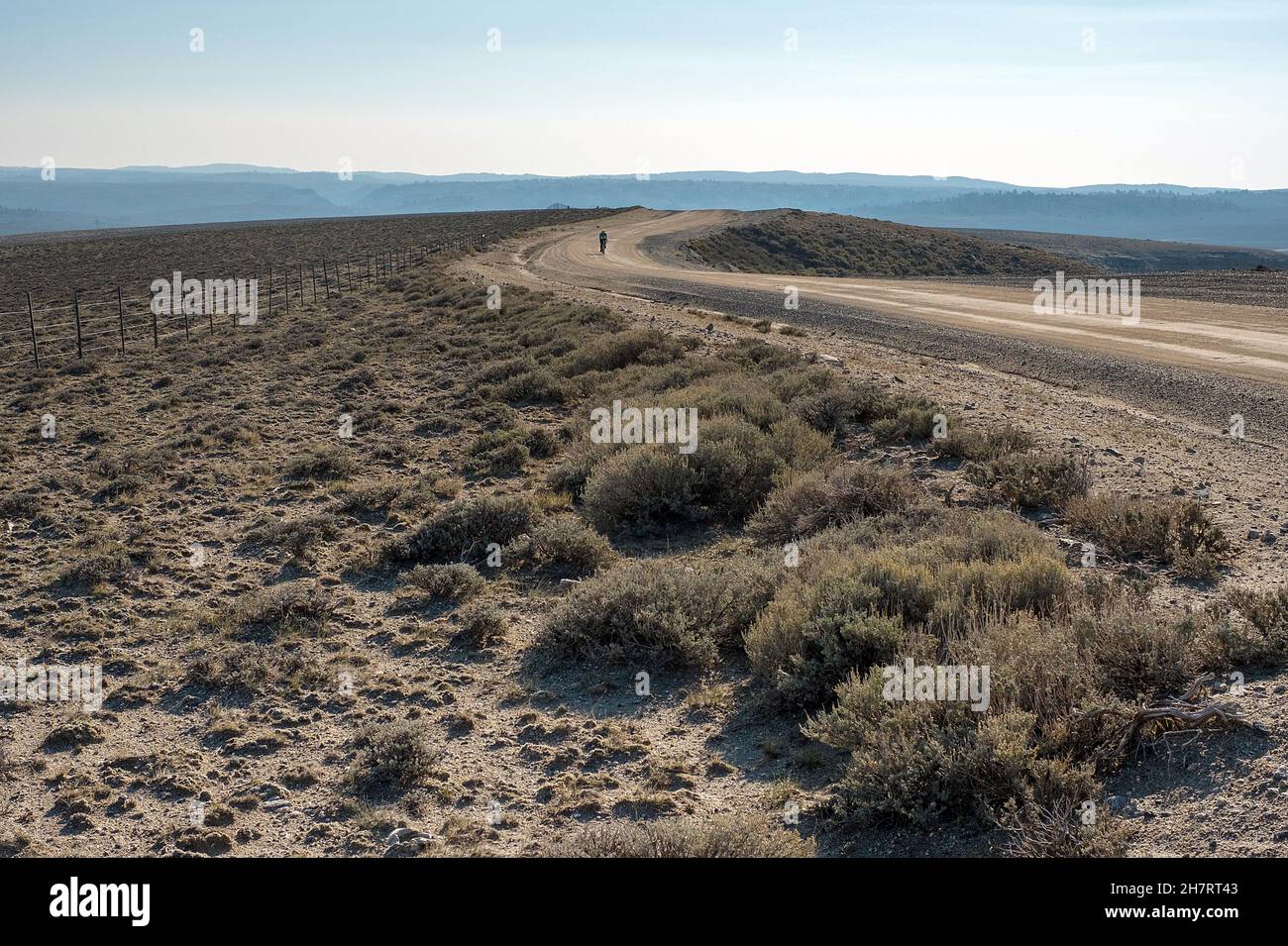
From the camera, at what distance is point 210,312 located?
2878 centimetres

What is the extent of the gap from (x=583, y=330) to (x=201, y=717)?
579 inches

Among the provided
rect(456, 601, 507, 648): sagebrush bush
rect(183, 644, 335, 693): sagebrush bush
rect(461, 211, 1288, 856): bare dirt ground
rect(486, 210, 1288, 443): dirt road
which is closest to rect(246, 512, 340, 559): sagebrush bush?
rect(183, 644, 335, 693): sagebrush bush

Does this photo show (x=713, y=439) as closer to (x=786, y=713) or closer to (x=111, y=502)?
(x=786, y=713)

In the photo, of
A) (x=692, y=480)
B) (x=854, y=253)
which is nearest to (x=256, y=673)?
(x=692, y=480)

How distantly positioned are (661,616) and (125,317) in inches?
1119

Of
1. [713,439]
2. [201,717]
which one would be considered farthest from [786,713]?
[713,439]

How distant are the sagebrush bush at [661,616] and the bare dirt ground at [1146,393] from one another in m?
2.62

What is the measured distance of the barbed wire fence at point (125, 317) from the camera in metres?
23.0

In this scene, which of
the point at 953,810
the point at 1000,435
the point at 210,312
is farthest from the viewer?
the point at 210,312

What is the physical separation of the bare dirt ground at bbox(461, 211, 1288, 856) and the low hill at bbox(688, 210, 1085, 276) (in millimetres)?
21664

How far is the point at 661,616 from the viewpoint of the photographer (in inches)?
274

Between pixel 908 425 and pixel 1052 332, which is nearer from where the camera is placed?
pixel 908 425

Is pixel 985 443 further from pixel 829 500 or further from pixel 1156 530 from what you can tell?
pixel 1156 530

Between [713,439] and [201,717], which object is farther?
[713,439]
